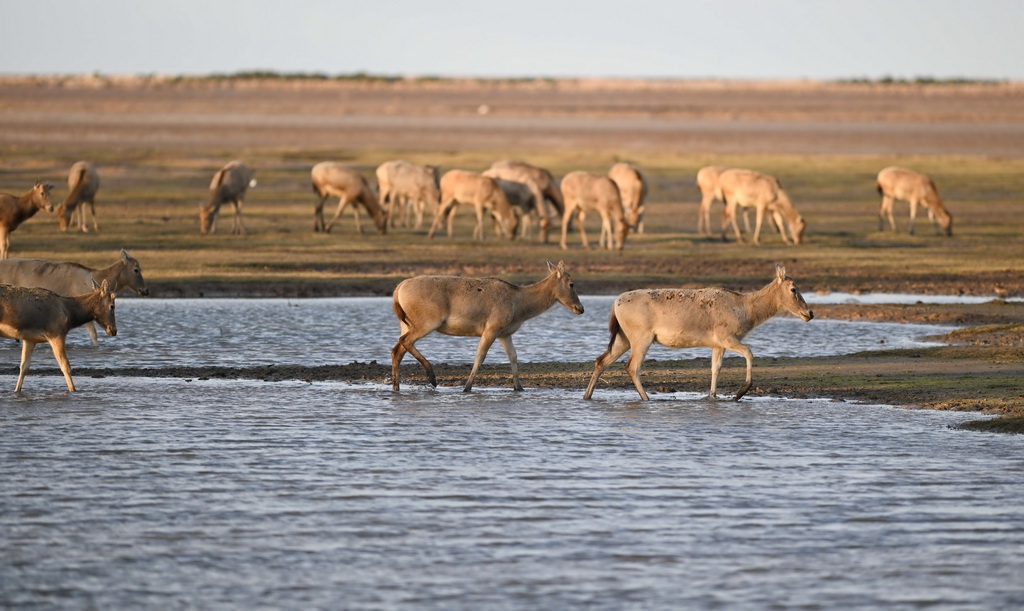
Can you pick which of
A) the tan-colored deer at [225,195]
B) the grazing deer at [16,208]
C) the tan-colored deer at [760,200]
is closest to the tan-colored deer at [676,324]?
the grazing deer at [16,208]

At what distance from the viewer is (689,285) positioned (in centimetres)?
2448

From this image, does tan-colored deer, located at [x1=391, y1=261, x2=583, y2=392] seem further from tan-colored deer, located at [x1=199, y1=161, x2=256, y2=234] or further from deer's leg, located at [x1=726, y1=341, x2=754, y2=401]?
tan-colored deer, located at [x1=199, y1=161, x2=256, y2=234]

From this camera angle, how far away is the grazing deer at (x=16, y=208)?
2516 centimetres

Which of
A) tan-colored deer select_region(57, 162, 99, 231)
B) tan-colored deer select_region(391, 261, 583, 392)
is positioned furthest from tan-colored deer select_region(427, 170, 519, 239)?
tan-colored deer select_region(391, 261, 583, 392)

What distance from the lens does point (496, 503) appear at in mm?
10633

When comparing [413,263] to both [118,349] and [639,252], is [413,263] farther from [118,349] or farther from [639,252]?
[118,349]

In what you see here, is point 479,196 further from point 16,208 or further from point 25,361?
point 25,361

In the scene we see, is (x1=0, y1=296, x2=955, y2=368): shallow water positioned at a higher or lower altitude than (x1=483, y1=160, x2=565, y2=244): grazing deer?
lower

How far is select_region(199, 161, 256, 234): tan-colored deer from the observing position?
32594 mm

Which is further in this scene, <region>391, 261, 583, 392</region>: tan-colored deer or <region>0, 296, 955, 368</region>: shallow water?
<region>0, 296, 955, 368</region>: shallow water

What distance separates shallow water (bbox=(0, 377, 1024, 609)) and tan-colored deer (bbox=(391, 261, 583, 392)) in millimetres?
673

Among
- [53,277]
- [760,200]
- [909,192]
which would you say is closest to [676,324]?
[53,277]

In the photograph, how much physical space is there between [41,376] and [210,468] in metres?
5.11

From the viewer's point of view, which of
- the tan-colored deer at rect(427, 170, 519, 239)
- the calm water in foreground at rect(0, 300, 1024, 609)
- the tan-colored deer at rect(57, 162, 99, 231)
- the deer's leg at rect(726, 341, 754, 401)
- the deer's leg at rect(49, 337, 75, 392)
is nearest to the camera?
the calm water in foreground at rect(0, 300, 1024, 609)
